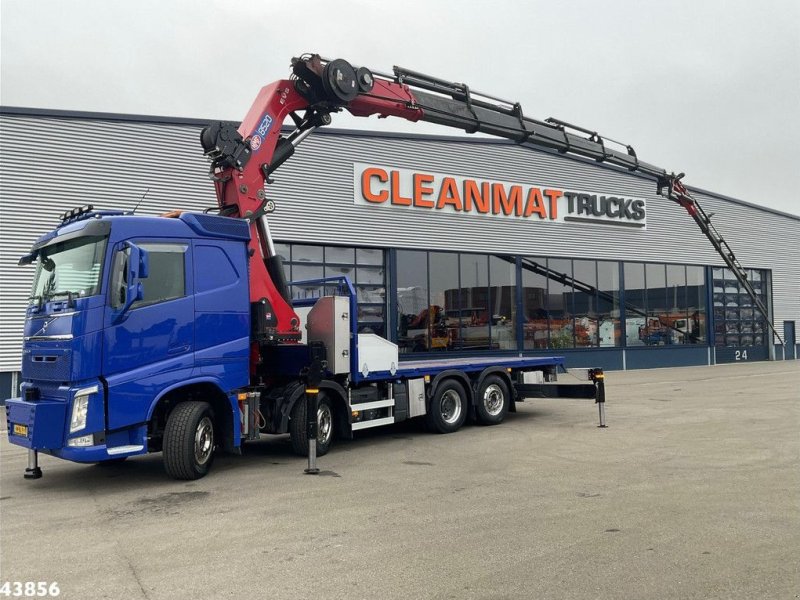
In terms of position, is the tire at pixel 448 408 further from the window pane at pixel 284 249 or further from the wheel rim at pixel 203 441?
the window pane at pixel 284 249

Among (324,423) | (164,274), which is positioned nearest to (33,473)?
(164,274)

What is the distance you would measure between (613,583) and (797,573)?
1.36 m

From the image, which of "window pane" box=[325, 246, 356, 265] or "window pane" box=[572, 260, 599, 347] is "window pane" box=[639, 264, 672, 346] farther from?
"window pane" box=[325, 246, 356, 265]

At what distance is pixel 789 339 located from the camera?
35875 mm

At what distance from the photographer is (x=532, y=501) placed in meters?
6.95

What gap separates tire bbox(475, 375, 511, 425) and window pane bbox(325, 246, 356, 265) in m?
10.2

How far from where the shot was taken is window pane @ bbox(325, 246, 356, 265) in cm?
2206

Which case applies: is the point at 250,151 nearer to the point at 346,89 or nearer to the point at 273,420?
the point at 346,89

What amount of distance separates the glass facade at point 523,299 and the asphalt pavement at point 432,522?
465 inches

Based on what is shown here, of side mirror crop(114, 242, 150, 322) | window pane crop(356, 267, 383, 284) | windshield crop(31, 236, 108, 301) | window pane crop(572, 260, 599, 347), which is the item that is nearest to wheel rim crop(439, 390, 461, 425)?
side mirror crop(114, 242, 150, 322)

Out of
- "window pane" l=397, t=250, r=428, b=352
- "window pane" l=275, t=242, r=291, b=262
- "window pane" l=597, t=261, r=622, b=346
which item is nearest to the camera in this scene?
"window pane" l=275, t=242, r=291, b=262

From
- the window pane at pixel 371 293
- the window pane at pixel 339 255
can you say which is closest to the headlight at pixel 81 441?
the window pane at pixel 339 255

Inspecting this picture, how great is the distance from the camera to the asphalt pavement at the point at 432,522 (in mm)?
4773

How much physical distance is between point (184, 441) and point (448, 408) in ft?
18.0
